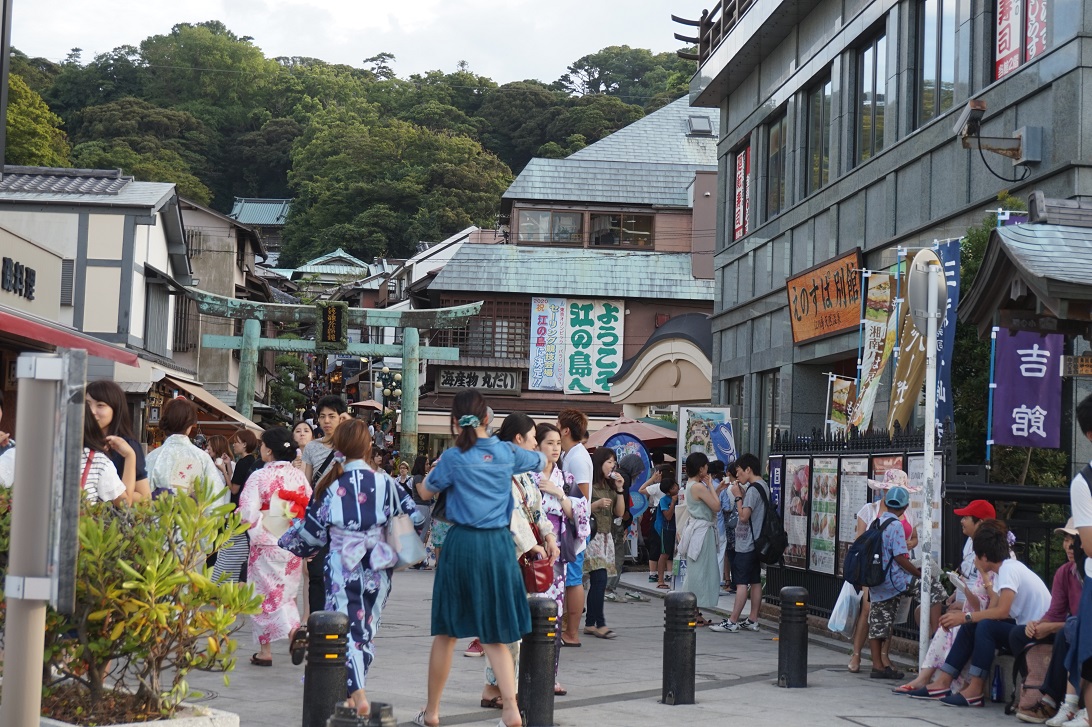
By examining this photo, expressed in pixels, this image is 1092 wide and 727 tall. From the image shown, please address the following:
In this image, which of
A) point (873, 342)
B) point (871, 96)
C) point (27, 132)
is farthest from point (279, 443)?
point (27, 132)

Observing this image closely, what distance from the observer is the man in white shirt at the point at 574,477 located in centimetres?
1039

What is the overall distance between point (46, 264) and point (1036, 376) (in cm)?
1598

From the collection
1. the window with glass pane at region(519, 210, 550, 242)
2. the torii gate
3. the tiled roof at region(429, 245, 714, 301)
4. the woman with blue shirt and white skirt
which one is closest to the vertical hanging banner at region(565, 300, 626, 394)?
the tiled roof at region(429, 245, 714, 301)

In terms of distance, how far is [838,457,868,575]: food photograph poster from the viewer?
1179 centimetres

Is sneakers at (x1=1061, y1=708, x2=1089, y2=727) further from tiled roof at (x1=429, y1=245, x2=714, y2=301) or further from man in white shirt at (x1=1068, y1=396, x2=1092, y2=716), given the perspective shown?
tiled roof at (x1=429, y1=245, x2=714, y2=301)

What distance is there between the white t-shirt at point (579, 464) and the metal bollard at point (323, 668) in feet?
13.8

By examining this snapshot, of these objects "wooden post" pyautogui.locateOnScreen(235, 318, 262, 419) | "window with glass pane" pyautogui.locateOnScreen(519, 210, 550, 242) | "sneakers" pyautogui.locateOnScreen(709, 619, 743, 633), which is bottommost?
"sneakers" pyautogui.locateOnScreen(709, 619, 743, 633)

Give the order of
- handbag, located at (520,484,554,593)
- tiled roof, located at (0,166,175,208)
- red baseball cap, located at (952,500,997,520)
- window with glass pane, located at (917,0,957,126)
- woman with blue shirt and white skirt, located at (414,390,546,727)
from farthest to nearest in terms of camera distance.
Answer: tiled roof, located at (0,166,175,208) → window with glass pane, located at (917,0,957,126) → red baseball cap, located at (952,500,997,520) → handbag, located at (520,484,554,593) → woman with blue shirt and white skirt, located at (414,390,546,727)

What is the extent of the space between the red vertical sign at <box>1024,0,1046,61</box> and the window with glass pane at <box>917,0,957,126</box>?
1724 mm

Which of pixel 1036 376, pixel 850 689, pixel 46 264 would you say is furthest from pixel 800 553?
pixel 46 264

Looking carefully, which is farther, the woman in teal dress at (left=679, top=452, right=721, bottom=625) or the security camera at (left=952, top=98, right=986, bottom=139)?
the woman in teal dress at (left=679, top=452, right=721, bottom=625)

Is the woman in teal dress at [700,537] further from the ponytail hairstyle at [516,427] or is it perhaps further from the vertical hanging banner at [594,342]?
the vertical hanging banner at [594,342]

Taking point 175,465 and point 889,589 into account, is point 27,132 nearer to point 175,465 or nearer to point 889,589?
point 175,465

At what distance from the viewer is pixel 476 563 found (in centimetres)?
693
